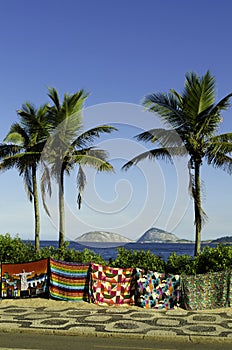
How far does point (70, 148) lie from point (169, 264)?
10.7 metres

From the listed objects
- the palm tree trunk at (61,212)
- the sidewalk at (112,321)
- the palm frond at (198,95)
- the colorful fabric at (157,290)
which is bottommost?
the sidewalk at (112,321)

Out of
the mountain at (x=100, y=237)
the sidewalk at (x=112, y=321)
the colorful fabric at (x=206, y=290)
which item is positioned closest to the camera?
the sidewalk at (x=112, y=321)

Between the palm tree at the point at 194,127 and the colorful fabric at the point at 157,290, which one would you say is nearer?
the colorful fabric at the point at 157,290

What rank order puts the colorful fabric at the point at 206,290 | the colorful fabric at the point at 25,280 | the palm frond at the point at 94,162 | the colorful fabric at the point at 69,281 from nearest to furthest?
the colorful fabric at the point at 206,290
the colorful fabric at the point at 69,281
the colorful fabric at the point at 25,280
the palm frond at the point at 94,162

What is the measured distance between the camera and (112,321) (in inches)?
562

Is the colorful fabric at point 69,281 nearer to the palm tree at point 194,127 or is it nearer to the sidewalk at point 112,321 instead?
the sidewalk at point 112,321

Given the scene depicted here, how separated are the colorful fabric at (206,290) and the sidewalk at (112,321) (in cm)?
37

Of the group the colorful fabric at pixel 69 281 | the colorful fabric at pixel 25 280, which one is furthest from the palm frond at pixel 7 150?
the colorful fabric at pixel 69 281

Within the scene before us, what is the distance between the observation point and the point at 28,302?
17703 millimetres

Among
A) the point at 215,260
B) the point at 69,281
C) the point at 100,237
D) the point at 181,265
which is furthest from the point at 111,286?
the point at 100,237

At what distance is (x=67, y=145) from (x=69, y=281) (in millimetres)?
10898

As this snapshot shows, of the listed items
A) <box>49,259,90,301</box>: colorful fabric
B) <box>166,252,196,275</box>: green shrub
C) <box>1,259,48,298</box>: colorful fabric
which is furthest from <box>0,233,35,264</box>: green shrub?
<box>166,252,196,275</box>: green shrub

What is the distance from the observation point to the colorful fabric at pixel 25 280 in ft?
59.5

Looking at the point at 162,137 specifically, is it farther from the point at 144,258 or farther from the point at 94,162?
the point at 144,258
